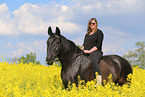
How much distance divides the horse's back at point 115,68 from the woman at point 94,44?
1.29 ft

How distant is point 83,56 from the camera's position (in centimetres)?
630

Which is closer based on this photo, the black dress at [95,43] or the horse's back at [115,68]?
Result: the black dress at [95,43]

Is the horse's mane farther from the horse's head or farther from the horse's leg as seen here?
the horse's leg

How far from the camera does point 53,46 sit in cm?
548

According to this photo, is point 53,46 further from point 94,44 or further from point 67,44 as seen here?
point 94,44

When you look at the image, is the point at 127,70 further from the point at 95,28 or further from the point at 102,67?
the point at 95,28

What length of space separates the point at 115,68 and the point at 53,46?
2.72 meters

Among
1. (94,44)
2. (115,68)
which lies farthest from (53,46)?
(115,68)

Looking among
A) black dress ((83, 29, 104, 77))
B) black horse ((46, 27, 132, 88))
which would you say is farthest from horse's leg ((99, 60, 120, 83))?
black dress ((83, 29, 104, 77))

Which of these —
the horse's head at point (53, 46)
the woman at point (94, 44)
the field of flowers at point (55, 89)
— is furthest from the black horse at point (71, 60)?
the field of flowers at point (55, 89)

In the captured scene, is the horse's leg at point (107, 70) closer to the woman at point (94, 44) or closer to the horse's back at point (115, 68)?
the horse's back at point (115, 68)

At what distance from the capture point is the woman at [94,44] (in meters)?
6.22

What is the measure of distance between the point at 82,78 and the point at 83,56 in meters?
0.73

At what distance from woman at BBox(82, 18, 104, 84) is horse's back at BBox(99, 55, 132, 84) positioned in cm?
39
